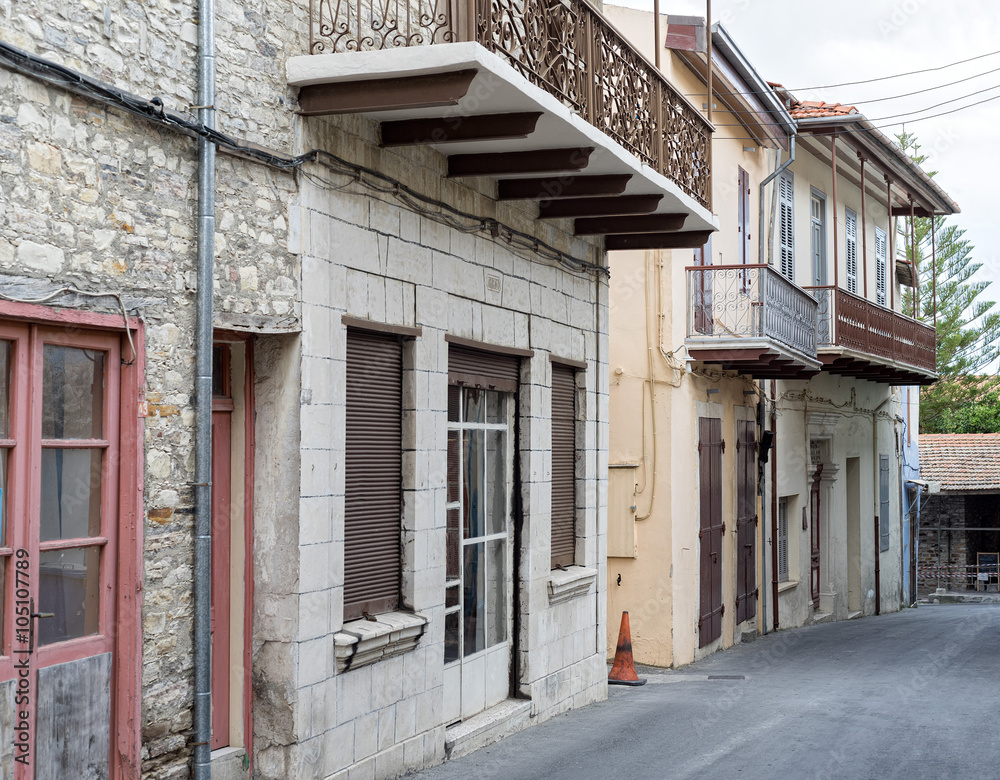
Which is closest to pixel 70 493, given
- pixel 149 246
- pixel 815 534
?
pixel 149 246

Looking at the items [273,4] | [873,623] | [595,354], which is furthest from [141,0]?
[873,623]

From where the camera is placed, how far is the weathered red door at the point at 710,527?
45.9 ft

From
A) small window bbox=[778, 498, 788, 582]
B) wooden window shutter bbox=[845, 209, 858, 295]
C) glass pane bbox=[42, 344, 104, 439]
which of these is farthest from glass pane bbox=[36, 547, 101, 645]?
wooden window shutter bbox=[845, 209, 858, 295]

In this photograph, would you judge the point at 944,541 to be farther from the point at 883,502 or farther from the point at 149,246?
the point at 149,246

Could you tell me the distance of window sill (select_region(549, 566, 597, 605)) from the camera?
930 cm

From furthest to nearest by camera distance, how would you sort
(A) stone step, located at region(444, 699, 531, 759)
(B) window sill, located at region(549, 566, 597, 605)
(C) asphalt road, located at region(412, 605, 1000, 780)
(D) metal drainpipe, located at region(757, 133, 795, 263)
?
(D) metal drainpipe, located at region(757, 133, 795, 263) → (B) window sill, located at region(549, 566, 597, 605) → (A) stone step, located at region(444, 699, 531, 759) → (C) asphalt road, located at region(412, 605, 1000, 780)

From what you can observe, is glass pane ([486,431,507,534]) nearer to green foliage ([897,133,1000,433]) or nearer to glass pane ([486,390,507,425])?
glass pane ([486,390,507,425])

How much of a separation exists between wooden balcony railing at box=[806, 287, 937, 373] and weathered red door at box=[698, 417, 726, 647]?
3.02 m

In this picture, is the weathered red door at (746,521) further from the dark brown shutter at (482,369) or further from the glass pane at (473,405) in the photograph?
the glass pane at (473,405)

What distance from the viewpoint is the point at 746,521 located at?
1583 centimetres

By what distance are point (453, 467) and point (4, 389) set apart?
394cm

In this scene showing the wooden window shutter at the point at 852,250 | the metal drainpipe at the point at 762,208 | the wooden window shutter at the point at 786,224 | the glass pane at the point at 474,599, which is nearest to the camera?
the glass pane at the point at 474,599

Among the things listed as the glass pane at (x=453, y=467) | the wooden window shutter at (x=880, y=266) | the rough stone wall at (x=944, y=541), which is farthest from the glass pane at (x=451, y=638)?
A: the rough stone wall at (x=944, y=541)

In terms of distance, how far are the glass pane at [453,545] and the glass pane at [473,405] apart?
2.42 ft
